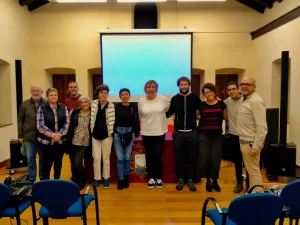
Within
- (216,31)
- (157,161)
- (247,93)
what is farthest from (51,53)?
(247,93)

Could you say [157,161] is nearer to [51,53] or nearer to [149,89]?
[149,89]

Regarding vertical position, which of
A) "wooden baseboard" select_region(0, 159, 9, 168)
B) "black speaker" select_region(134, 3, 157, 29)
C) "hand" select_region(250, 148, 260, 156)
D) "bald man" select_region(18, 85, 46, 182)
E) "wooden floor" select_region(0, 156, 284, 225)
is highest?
"black speaker" select_region(134, 3, 157, 29)

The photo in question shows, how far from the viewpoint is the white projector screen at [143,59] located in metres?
7.52

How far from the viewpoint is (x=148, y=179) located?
4547 mm

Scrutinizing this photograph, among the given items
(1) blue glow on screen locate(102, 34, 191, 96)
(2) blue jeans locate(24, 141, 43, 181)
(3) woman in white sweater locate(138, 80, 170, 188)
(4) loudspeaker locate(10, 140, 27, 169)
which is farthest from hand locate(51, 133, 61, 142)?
(1) blue glow on screen locate(102, 34, 191, 96)

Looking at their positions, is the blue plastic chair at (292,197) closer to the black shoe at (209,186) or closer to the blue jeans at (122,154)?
the black shoe at (209,186)

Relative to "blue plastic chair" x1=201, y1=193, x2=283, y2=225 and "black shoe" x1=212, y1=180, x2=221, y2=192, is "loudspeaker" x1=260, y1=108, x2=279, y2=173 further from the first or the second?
"blue plastic chair" x1=201, y1=193, x2=283, y2=225

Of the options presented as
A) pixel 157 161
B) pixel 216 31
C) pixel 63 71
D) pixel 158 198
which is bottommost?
pixel 158 198

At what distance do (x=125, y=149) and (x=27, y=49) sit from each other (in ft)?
16.4

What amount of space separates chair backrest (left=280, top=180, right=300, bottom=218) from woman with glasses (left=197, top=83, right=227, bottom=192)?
1771 mm

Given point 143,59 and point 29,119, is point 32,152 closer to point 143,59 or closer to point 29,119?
point 29,119

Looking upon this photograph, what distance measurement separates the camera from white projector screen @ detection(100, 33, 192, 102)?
24.7 feet

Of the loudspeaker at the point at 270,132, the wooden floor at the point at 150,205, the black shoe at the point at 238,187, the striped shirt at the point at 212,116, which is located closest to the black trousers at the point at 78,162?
the wooden floor at the point at 150,205

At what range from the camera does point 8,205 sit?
2391 mm
